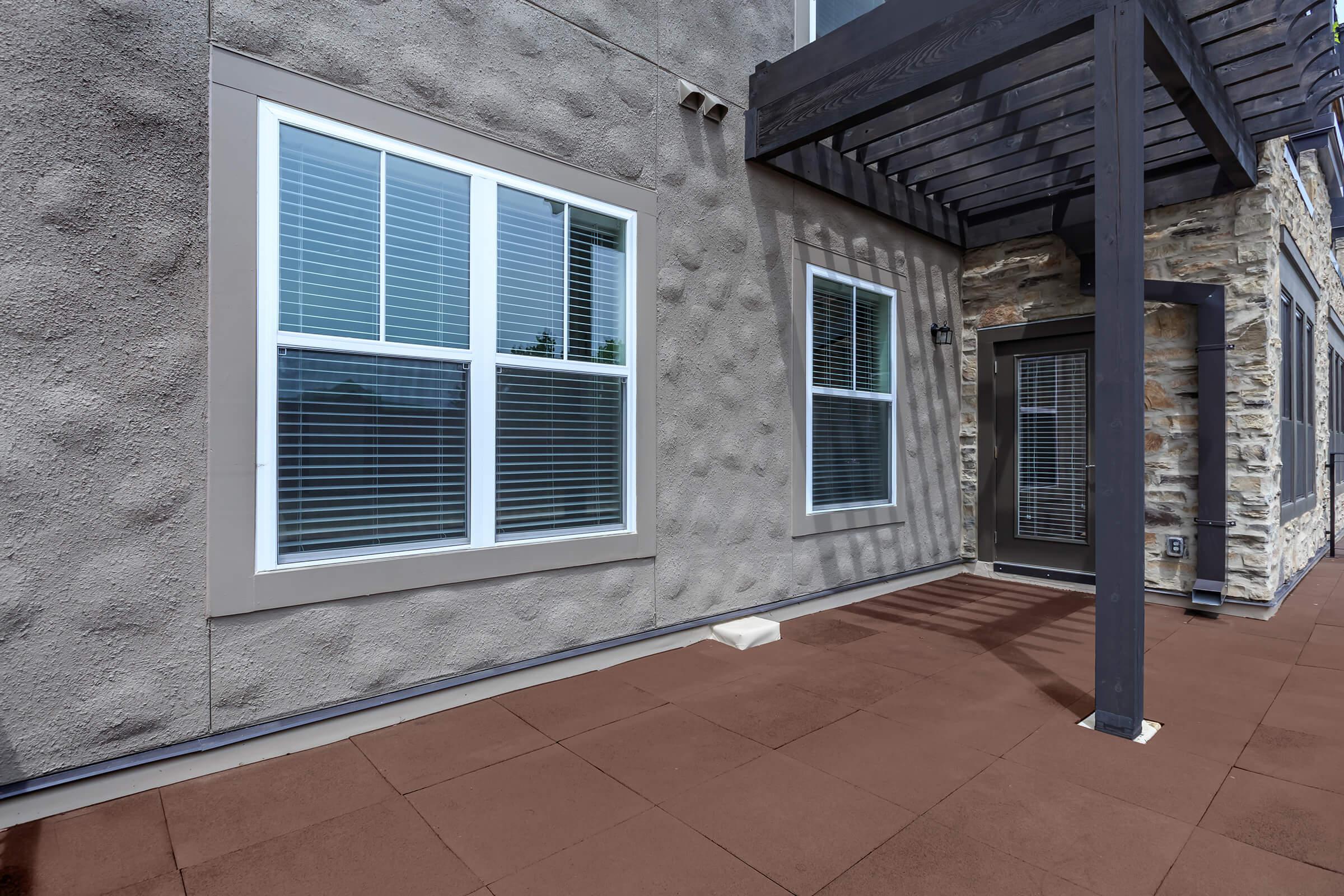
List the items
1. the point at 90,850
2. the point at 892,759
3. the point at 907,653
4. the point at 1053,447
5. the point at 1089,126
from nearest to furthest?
the point at 90,850 → the point at 892,759 → the point at 907,653 → the point at 1089,126 → the point at 1053,447

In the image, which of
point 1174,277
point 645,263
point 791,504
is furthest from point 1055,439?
point 645,263

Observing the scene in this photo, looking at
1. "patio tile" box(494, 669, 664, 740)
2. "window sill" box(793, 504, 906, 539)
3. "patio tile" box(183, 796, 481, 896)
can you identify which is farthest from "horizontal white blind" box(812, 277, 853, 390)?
"patio tile" box(183, 796, 481, 896)

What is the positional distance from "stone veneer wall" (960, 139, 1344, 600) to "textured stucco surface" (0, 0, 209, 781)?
18.6ft

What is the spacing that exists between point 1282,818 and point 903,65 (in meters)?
3.33

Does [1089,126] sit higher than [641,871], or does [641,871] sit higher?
[1089,126]

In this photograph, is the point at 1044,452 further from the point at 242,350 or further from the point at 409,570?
the point at 242,350

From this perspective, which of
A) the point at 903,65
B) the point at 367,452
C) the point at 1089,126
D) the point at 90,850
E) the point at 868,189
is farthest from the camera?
the point at 868,189

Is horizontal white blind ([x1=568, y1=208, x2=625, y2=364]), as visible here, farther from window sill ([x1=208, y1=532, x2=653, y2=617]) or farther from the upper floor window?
the upper floor window

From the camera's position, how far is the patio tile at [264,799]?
6.40 ft

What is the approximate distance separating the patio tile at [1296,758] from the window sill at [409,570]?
261 cm

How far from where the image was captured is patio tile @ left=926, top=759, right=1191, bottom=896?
1.81 m

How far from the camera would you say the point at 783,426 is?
14.4 ft

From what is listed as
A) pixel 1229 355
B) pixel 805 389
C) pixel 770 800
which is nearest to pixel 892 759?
pixel 770 800

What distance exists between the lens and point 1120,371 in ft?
8.54
